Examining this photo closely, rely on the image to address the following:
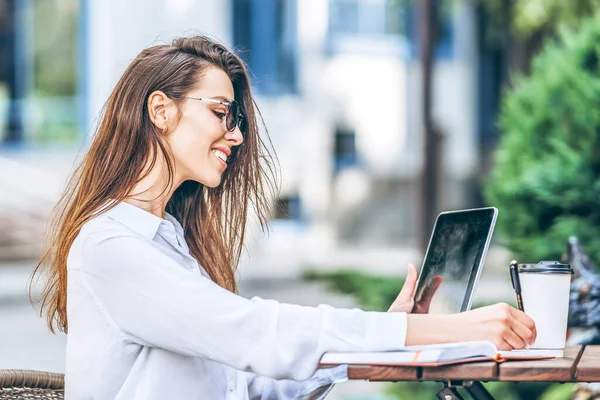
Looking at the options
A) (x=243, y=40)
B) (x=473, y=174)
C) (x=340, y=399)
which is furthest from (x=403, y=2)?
(x=340, y=399)

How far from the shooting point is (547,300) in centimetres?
232

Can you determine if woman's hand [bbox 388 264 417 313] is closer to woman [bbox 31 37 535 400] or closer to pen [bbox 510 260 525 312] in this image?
woman [bbox 31 37 535 400]

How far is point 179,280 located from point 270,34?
1927 cm

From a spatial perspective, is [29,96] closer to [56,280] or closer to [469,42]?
[469,42]

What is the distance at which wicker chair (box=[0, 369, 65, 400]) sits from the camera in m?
2.46

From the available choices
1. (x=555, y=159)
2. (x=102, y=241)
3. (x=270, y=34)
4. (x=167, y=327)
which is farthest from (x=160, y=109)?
(x=270, y=34)

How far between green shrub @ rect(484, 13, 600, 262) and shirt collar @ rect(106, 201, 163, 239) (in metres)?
3.19

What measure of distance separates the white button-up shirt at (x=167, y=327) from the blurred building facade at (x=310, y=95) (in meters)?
15.8

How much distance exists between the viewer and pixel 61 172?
1886 cm

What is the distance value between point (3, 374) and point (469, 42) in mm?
21182

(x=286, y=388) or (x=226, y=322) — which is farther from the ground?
(x=226, y=322)

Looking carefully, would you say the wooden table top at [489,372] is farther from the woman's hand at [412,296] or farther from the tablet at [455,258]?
the woman's hand at [412,296]

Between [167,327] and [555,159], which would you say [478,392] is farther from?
[555,159]

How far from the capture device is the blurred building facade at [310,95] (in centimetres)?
1923
